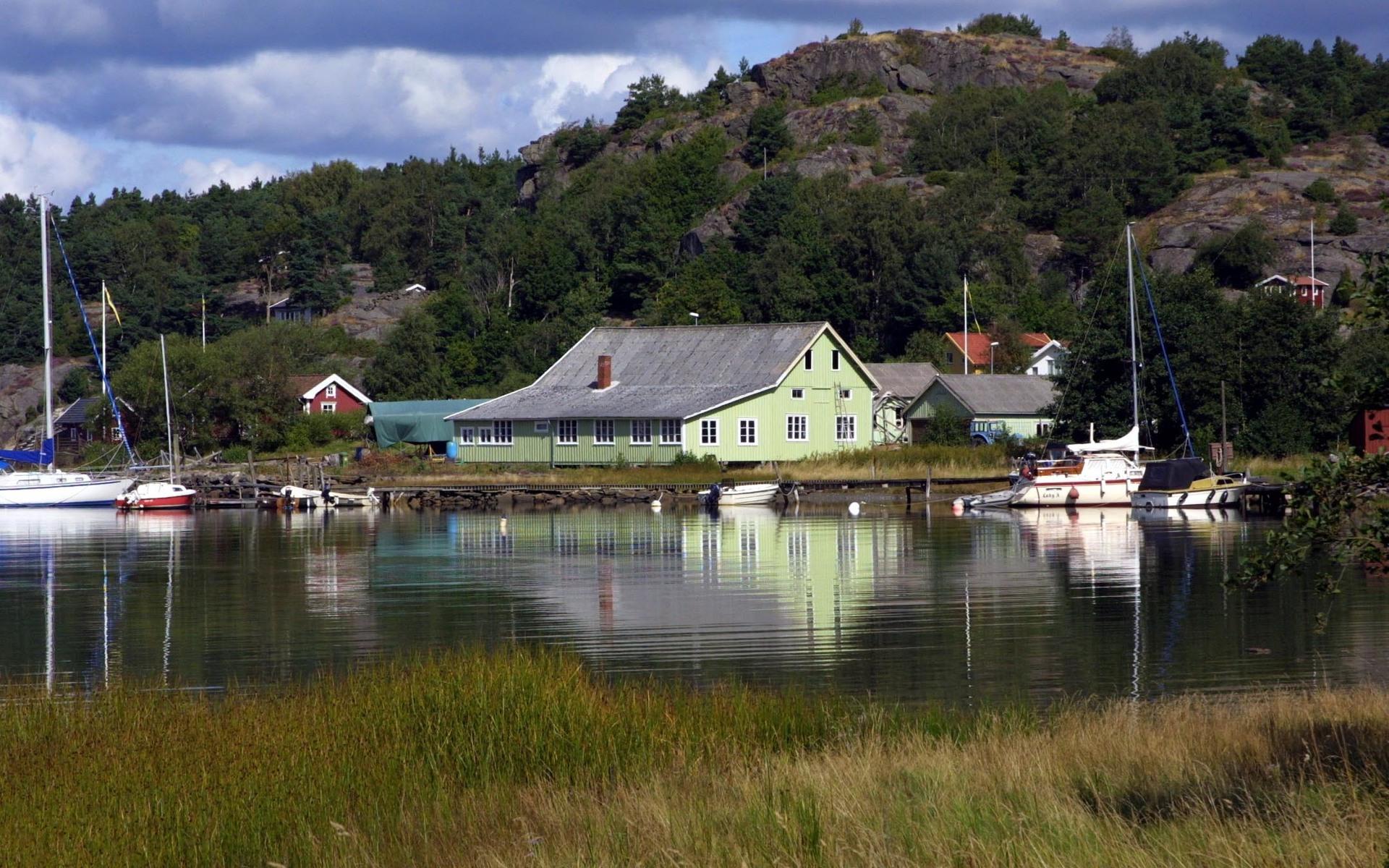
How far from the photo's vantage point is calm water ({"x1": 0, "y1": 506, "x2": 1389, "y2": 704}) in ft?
66.4

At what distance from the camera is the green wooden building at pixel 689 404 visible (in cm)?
6694

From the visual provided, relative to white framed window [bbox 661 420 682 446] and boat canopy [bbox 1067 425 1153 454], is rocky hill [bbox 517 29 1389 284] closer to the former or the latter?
boat canopy [bbox 1067 425 1153 454]

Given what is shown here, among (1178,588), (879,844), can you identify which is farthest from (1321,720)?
(1178,588)

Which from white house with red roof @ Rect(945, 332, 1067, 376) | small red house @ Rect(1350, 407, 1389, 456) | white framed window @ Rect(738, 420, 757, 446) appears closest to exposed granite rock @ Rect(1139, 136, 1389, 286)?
white house with red roof @ Rect(945, 332, 1067, 376)

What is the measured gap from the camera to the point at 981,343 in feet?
309

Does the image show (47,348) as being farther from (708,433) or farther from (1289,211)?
(1289,211)

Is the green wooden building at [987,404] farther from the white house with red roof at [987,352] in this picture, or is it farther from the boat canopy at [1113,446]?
the boat canopy at [1113,446]

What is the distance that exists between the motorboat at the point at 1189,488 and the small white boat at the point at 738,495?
13.9 meters

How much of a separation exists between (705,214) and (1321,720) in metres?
114

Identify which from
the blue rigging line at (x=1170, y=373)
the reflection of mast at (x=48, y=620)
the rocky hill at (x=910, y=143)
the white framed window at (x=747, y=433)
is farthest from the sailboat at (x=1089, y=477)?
the rocky hill at (x=910, y=143)

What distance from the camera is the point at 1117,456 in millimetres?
55406

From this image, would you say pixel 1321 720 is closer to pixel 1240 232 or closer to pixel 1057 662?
pixel 1057 662

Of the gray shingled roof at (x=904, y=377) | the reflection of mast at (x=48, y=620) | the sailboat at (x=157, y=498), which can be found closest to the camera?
the reflection of mast at (x=48, y=620)

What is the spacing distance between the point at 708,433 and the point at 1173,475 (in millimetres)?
21363
